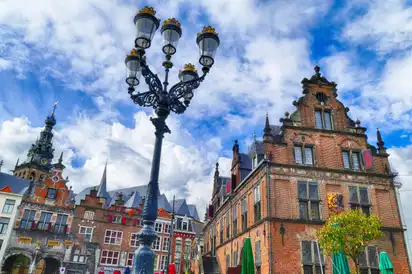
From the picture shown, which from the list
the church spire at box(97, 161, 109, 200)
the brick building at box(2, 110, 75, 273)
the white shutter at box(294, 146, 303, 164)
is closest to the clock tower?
the church spire at box(97, 161, 109, 200)

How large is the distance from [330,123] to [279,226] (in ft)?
27.0

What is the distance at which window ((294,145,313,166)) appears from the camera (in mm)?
19078

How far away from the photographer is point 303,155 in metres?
19.2

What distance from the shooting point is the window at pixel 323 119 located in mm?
20281

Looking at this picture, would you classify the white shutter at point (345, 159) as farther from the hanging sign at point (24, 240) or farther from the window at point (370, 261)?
the hanging sign at point (24, 240)

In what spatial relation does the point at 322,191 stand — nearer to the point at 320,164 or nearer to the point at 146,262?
the point at 320,164

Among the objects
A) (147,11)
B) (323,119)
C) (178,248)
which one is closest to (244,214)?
(323,119)

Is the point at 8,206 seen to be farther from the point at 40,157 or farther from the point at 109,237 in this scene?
the point at 40,157

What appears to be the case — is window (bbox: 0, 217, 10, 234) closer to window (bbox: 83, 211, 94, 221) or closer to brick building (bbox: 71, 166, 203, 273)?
brick building (bbox: 71, 166, 203, 273)

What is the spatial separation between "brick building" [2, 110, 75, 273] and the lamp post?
3544cm

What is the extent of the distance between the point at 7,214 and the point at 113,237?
45.1 ft

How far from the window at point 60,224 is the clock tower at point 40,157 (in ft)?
114

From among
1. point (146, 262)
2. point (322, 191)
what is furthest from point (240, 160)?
point (146, 262)

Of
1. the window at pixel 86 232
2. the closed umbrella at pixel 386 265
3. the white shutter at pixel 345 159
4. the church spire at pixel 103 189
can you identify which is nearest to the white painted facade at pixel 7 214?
the window at pixel 86 232
